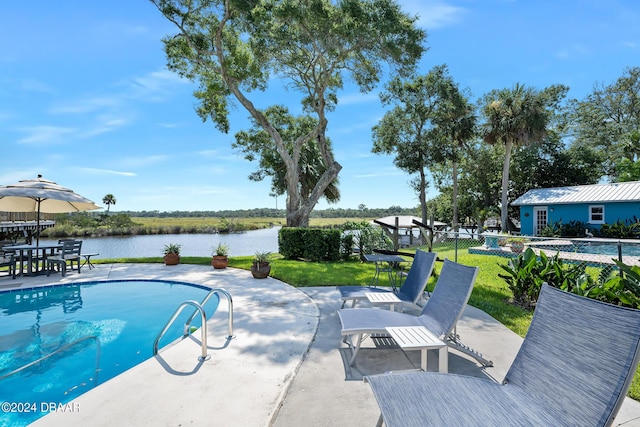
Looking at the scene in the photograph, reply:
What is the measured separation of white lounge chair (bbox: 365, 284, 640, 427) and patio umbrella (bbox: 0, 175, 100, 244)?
1058 cm

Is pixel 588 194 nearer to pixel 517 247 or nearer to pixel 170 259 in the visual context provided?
pixel 517 247

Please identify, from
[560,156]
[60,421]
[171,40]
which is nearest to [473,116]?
[560,156]

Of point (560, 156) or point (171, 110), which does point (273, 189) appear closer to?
point (171, 110)

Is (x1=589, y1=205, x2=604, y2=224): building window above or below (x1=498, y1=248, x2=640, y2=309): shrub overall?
above

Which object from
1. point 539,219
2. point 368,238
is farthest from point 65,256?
point 539,219

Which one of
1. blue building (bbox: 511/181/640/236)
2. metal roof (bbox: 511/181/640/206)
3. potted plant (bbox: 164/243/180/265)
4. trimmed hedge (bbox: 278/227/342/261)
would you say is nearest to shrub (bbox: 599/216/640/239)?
blue building (bbox: 511/181/640/236)

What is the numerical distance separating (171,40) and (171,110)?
12.3ft

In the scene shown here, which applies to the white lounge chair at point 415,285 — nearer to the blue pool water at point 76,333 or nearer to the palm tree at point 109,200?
the blue pool water at point 76,333

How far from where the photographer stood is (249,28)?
14.0 meters

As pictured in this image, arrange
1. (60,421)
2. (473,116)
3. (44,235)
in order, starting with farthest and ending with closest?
(44,235), (473,116), (60,421)

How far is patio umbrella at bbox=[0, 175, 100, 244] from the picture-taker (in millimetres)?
8711

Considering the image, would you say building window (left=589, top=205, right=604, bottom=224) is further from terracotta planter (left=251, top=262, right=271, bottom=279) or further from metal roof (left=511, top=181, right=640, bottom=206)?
terracotta planter (left=251, top=262, right=271, bottom=279)

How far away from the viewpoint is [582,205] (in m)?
20.0

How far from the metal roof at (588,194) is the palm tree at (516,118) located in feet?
7.34
